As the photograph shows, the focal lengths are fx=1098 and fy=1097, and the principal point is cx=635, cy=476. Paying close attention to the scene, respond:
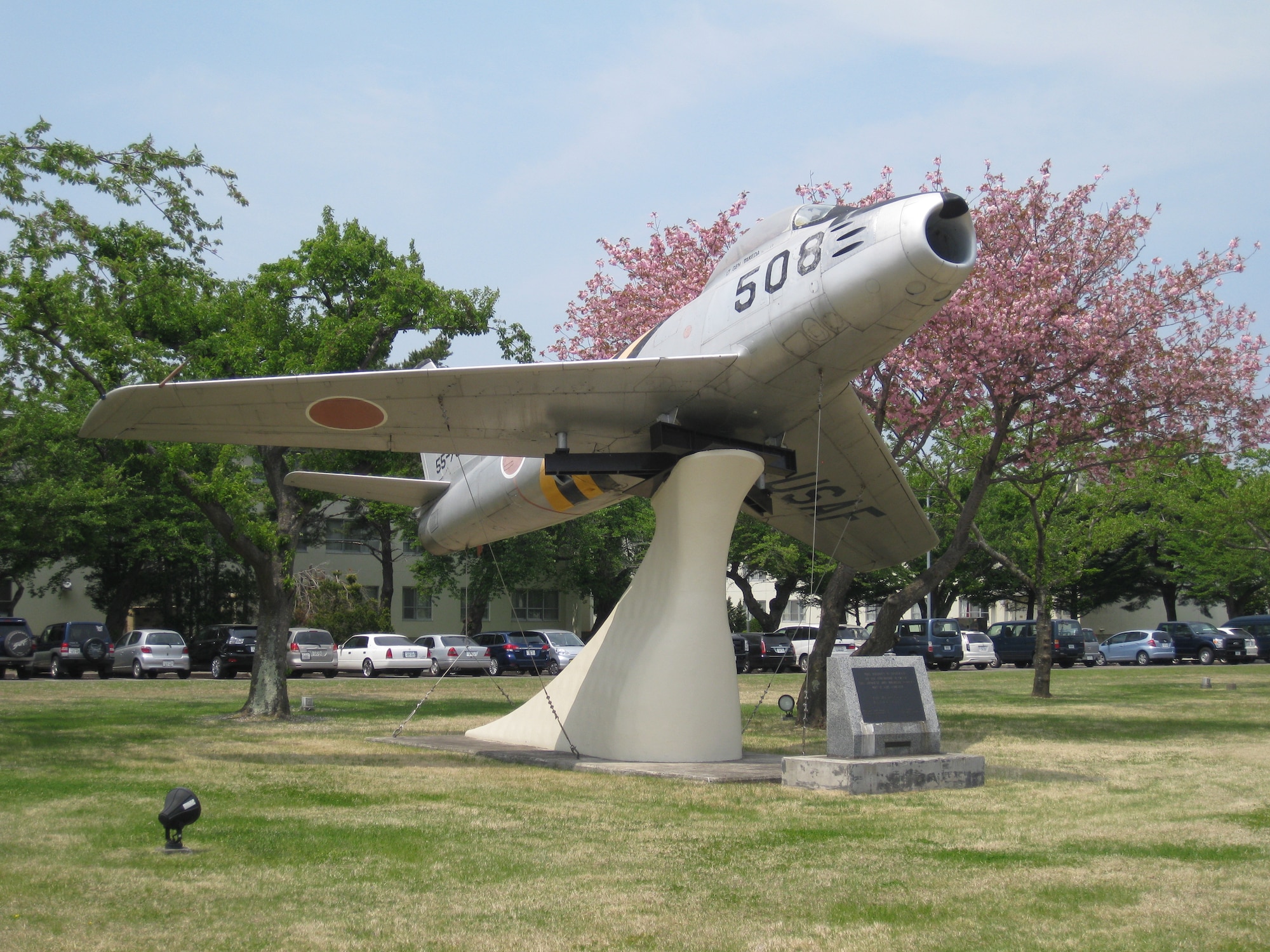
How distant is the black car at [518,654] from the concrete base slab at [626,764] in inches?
833

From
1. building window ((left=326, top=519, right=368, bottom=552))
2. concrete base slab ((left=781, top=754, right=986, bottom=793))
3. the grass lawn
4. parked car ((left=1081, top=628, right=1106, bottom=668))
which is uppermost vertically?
building window ((left=326, top=519, right=368, bottom=552))

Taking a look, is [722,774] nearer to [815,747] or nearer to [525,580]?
[815,747]

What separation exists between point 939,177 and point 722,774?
10.1 m

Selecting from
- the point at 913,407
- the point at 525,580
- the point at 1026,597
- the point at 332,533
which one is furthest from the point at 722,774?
the point at 1026,597

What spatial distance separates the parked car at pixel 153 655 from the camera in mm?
32156

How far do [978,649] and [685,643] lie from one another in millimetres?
32144

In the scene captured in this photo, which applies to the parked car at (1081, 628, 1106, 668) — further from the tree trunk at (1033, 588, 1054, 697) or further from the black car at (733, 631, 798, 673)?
the tree trunk at (1033, 588, 1054, 697)

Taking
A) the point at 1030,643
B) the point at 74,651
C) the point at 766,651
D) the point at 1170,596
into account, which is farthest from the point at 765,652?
the point at 1170,596

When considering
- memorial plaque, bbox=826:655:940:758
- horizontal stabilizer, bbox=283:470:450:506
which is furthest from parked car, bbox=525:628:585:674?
memorial plaque, bbox=826:655:940:758

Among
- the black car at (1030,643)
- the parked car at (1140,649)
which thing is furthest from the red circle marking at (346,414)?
the parked car at (1140,649)

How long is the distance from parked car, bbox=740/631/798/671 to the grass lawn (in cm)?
2430

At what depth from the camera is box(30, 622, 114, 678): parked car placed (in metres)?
31.5

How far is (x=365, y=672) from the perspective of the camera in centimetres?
3603

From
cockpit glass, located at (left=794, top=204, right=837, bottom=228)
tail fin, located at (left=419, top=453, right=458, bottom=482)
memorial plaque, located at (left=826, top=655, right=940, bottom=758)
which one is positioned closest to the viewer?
memorial plaque, located at (left=826, top=655, right=940, bottom=758)
